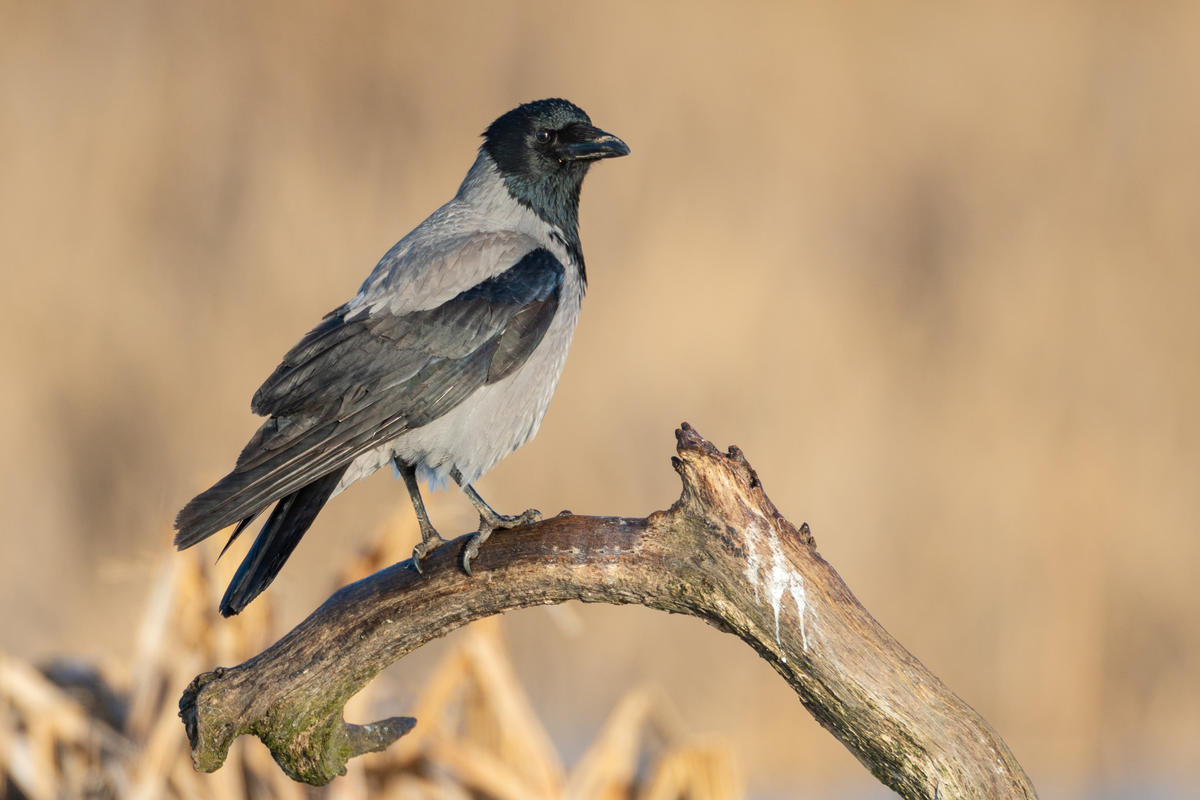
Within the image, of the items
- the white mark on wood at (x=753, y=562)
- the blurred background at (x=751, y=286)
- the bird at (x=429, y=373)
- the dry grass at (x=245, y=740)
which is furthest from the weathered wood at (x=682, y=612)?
the blurred background at (x=751, y=286)

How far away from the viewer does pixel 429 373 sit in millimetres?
4176

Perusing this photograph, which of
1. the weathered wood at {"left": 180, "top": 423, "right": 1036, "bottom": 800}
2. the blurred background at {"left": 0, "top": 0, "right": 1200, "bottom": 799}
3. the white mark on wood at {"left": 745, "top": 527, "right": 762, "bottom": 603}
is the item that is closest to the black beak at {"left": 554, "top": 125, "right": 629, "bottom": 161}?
the weathered wood at {"left": 180, "top": 423, "right": 1036, "bottom": 800}

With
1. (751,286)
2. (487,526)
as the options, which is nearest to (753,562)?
(487,526)

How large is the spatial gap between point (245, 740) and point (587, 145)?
255 centimetres

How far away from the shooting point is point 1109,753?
27.7 feet

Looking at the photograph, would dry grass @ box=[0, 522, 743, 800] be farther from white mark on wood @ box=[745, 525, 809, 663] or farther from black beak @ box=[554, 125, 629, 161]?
white mark on wood @ box=[745, 525, 809, 663]

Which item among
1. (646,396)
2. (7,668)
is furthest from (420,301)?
(646,396)

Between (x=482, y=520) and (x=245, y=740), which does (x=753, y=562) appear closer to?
(x=482, y=520)

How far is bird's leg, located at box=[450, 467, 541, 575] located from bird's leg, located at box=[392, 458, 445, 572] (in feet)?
0.43

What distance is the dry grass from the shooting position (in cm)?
498

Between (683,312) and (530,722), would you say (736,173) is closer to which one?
(683,312)

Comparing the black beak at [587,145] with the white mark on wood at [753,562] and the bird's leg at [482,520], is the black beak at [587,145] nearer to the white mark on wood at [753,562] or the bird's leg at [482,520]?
the bird's leg at [482,520]

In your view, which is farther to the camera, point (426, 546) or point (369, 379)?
point (369, 379)

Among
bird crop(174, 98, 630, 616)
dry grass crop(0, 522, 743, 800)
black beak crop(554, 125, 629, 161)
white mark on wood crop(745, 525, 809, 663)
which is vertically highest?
black beak crop(554, 125, 629, 161)
